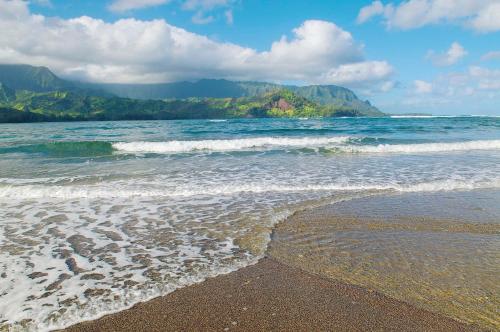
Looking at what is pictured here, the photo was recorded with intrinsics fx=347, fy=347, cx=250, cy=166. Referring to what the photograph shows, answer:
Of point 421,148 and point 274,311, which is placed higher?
point 421,148

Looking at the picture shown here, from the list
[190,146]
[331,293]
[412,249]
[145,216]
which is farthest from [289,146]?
[331,293]

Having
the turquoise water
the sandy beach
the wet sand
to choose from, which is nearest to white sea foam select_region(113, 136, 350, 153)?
the turquoise water

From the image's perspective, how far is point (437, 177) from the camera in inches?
527

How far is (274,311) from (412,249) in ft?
10.6

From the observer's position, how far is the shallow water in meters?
4.51

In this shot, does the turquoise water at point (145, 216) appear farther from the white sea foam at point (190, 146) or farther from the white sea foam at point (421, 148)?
the white sea foam at point (190, 146)

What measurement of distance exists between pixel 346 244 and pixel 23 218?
7.67m

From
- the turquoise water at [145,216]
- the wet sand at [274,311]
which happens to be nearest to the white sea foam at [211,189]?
the turquoise water at [145,216]

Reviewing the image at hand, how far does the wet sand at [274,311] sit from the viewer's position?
3.89 meters

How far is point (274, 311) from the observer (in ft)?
13.7

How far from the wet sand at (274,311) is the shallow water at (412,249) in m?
Result: 0.32

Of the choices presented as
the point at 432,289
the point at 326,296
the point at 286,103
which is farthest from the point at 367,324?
the point at 286,103

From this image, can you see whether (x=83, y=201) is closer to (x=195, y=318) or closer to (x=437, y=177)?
(x=195, y=318)

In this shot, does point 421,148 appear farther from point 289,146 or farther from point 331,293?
point 331,293
